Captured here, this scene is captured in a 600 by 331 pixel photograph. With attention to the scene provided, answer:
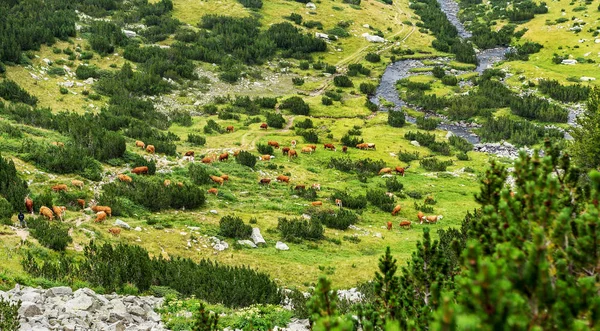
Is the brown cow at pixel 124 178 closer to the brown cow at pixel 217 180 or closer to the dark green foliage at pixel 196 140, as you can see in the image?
the brown cow at pixel 217 180

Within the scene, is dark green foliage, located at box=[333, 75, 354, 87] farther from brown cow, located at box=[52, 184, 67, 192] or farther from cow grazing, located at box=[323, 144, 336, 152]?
brown cow, located at box=[52, 184, 67, 192]

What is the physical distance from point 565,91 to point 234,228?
38453 mm

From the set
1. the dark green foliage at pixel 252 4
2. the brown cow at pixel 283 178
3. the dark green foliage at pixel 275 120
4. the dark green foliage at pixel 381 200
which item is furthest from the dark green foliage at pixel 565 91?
the dark green foliage at pixel 252 4

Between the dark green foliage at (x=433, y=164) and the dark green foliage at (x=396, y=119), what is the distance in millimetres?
8215

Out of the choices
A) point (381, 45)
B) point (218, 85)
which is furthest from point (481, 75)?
point (218, 85)

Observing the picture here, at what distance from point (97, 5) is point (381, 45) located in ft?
116

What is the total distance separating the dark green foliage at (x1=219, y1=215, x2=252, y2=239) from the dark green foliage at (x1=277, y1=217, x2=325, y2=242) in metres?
1.63

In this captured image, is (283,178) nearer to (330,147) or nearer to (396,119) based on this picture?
(330,147)

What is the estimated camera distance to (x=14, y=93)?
97.9ft

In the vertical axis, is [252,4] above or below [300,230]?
above

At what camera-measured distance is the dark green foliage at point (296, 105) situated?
41750 millimetres

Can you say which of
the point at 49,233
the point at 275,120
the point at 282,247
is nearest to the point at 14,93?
the point at 275,120

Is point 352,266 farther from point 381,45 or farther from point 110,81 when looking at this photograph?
point 381,45

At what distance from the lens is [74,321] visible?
967 cm
